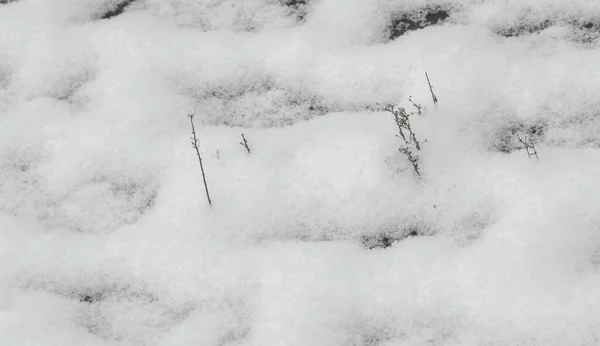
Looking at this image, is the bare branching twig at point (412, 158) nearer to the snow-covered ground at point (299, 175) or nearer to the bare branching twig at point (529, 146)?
the snow-covered ground at point (299, 175)

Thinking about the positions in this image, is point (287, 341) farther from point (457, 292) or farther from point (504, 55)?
point (504, 55)

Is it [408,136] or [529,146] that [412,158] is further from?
[529,146]

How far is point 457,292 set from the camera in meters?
2.54

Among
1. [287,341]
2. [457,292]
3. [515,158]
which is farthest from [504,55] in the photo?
[287,341]

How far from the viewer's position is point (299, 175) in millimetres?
3084

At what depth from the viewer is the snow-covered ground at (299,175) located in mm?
2576

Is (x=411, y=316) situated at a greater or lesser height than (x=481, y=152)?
lesser

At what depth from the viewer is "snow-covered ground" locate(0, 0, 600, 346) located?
2576 millimetres

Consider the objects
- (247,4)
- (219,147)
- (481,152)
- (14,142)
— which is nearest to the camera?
(481,152)

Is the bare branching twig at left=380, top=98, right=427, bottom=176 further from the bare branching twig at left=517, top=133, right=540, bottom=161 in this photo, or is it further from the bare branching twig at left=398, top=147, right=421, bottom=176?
the bare branching twig at left=517, top=133, right=540, bottom=161

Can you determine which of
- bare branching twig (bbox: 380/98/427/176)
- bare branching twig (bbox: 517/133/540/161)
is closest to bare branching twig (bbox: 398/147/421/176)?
bare branching twig (bbox: 380/98/427/176)

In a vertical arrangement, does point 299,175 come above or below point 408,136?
below

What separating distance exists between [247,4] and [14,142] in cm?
165

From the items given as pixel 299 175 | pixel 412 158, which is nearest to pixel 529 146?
pixel 412 158
